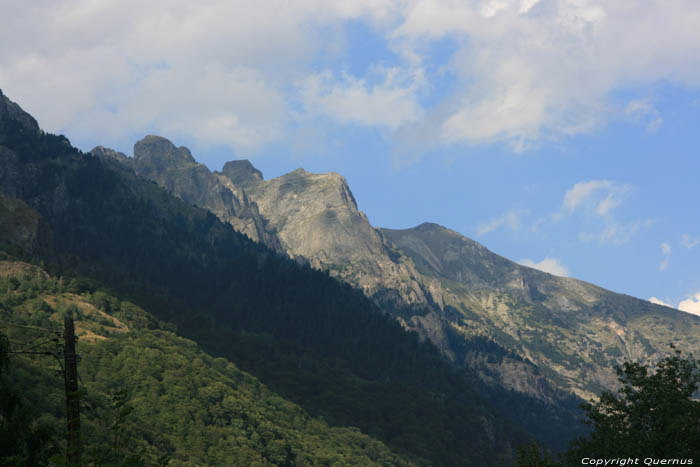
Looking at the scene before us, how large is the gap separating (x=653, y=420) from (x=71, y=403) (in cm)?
7082

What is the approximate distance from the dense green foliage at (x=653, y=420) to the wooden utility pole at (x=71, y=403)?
6509cm

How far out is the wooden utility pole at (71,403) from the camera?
37.8 m

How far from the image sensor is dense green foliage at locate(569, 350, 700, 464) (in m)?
79.6

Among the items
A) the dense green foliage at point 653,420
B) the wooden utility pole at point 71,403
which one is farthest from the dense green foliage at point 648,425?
the wooden utility pole at point 71,403

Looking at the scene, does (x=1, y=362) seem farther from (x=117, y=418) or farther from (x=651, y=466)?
(x=651, y=466)

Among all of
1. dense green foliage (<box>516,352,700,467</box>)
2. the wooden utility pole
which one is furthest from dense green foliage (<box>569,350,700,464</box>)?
the wooden utility pole

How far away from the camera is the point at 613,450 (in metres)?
84.6

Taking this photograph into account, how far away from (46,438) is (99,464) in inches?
638

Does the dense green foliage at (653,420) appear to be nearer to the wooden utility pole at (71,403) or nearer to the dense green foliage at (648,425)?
the dense green foliage at (648,425)

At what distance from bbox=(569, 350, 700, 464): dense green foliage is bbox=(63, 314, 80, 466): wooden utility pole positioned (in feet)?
214

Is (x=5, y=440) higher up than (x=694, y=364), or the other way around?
(x=694, y=364)

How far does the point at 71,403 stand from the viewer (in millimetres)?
39562

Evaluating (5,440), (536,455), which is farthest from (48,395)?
(5,440)

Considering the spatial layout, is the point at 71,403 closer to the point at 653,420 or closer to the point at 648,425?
the point at 653,420
